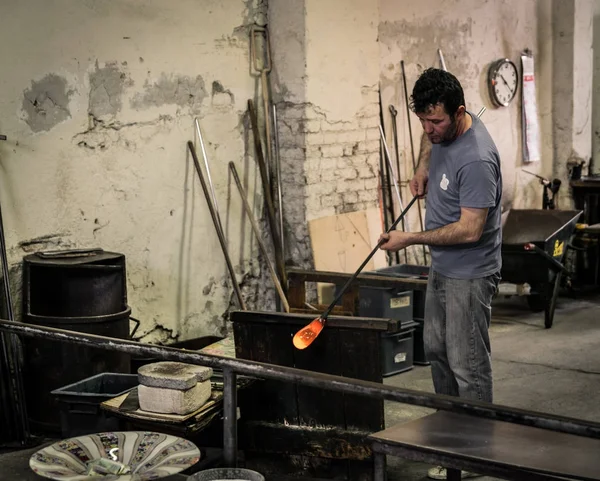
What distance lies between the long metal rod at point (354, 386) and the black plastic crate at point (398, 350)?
9.83ft

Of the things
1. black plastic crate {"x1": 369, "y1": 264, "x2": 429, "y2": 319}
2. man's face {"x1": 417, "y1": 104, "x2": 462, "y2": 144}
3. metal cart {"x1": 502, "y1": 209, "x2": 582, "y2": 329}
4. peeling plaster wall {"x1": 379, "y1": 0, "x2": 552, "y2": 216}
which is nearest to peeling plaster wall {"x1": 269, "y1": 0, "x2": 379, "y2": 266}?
black plastic crate {"x1": 369, "y1": 264, "x2": 429, "y2": 319}

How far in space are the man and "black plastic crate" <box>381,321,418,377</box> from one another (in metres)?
1.77

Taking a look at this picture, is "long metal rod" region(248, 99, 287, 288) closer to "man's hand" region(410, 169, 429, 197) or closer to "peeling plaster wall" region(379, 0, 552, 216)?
"peeling plaster wall" region(379, 0, 552, 216)

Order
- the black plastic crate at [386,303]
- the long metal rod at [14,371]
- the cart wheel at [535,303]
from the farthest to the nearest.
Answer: the cart wheel at [535,303] < the black plastic crate at [386,303] < the long metal rod at [14,371]

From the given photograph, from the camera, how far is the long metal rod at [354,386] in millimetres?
2354

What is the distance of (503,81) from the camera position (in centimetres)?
874

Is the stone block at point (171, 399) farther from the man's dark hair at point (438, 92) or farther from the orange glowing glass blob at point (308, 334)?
the man's dark hair at point (438, 92)

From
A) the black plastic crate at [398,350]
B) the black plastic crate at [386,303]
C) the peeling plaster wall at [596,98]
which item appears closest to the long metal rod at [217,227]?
the black plastic crate at [386,303]

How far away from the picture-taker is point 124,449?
307 centimetres

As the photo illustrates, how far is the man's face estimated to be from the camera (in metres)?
3.94

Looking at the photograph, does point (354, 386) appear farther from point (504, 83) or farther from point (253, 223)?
point (504, 83)

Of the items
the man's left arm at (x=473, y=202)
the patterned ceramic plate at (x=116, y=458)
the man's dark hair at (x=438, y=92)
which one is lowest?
the patterned ceramic plate at (x=116, y=458)

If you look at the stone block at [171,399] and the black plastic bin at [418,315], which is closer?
the stone block at [171,399]

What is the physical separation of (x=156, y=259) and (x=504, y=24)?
4.49m
